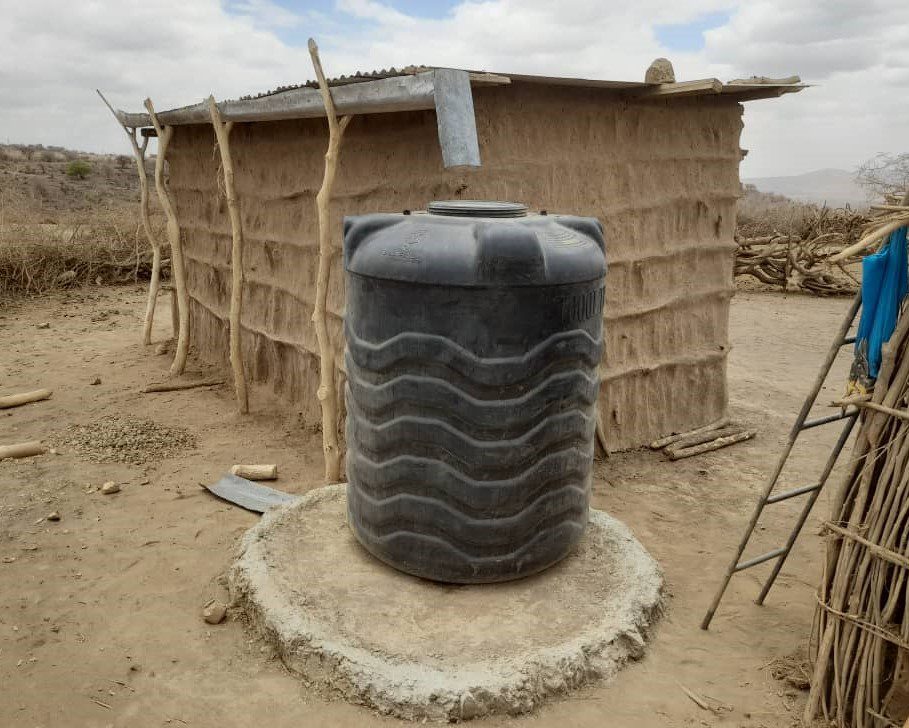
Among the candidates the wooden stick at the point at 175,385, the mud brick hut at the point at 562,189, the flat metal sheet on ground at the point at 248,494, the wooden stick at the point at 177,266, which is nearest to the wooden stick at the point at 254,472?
the flat metal sheet on ground at the point at 248,494

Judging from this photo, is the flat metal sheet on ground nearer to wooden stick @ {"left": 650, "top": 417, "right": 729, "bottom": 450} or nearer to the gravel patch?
the gravel patch

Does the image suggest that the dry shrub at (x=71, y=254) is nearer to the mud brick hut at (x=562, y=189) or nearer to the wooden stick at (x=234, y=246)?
the mud brick hut at (x=562, y=189)

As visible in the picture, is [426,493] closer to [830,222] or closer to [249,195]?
[249,195]

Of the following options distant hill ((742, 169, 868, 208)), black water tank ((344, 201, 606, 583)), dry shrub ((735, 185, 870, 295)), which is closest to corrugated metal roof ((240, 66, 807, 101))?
black water tank ((344, 201, 606, 583))

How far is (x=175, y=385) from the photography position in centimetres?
708

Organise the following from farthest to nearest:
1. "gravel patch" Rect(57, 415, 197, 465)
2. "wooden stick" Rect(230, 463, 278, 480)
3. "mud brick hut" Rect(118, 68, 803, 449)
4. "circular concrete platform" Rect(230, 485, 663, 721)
→ "gravel patch" Rect(57, 415, 197, 465)
"wooden stick" Rect(230, 463, 278, 480)
"mud brick hut" Rect(118, 68, 803, 449)
"circular concrete platform" Rect(230, 485, 663, 721)

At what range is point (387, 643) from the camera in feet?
8.95

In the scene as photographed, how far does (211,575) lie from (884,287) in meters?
3.28

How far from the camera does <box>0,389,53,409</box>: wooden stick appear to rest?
6.41 metres

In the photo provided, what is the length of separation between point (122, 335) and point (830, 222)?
14945mm

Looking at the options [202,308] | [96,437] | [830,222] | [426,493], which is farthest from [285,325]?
[830,222]

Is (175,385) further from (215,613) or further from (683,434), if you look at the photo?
(683,434)

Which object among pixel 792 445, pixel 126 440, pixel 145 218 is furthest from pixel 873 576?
pixel 145 218

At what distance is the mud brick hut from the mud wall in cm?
1
